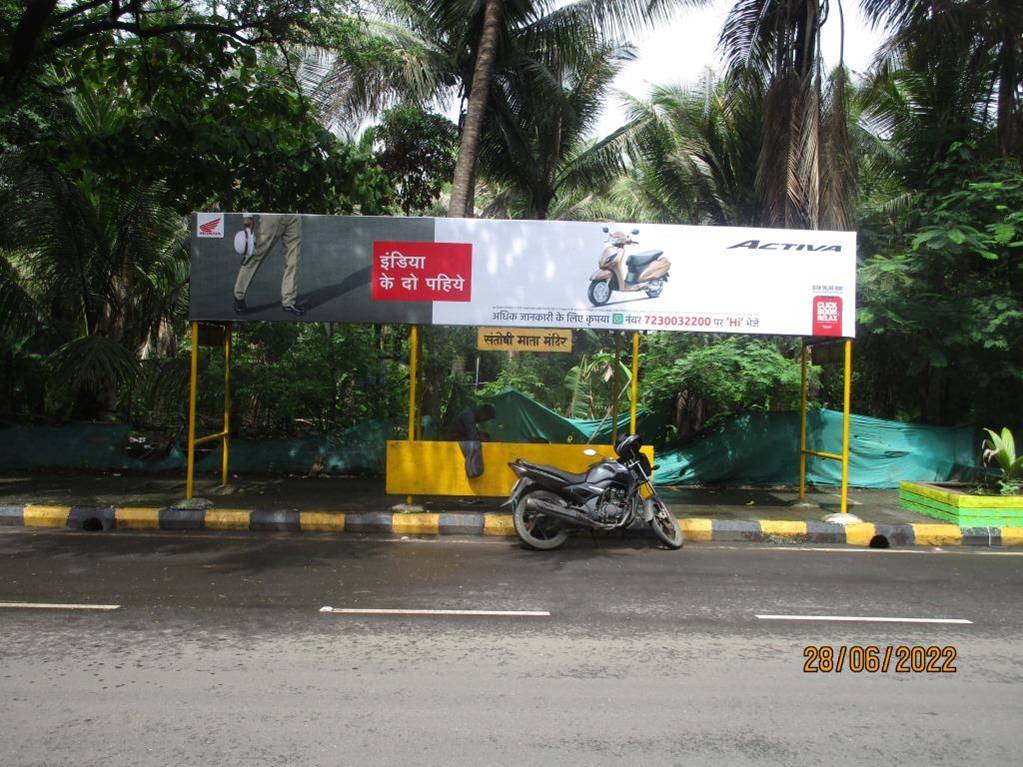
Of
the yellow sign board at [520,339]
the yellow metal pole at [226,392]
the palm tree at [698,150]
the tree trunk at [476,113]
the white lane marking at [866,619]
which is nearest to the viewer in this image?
the white lane marking at [866,619]

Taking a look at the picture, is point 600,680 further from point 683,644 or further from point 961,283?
point 961,283

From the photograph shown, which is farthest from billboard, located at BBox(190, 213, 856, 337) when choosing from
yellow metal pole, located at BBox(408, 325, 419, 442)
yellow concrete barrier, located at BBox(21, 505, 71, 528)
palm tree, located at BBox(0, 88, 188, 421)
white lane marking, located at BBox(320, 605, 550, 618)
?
white lane marking, located at BBox(320, 605, 550, 618)

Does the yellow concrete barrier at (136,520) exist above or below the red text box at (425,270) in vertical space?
below

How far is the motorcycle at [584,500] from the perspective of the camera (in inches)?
345

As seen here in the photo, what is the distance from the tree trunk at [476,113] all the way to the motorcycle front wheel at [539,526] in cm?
585

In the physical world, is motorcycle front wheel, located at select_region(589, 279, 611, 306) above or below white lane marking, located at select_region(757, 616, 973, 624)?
above

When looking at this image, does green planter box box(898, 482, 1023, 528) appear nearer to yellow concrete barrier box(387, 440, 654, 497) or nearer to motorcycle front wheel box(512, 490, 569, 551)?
yellow concrete barrier box(387, 440, 654, 497)

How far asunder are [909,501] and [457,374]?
26.5ft

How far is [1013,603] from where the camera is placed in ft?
22.2

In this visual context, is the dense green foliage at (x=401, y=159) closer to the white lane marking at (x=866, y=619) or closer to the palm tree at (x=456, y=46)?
the palm tree at (x=456, y=46)

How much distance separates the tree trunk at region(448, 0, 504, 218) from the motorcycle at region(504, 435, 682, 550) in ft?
18.7

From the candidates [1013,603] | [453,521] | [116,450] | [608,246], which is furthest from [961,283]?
[116,450]
